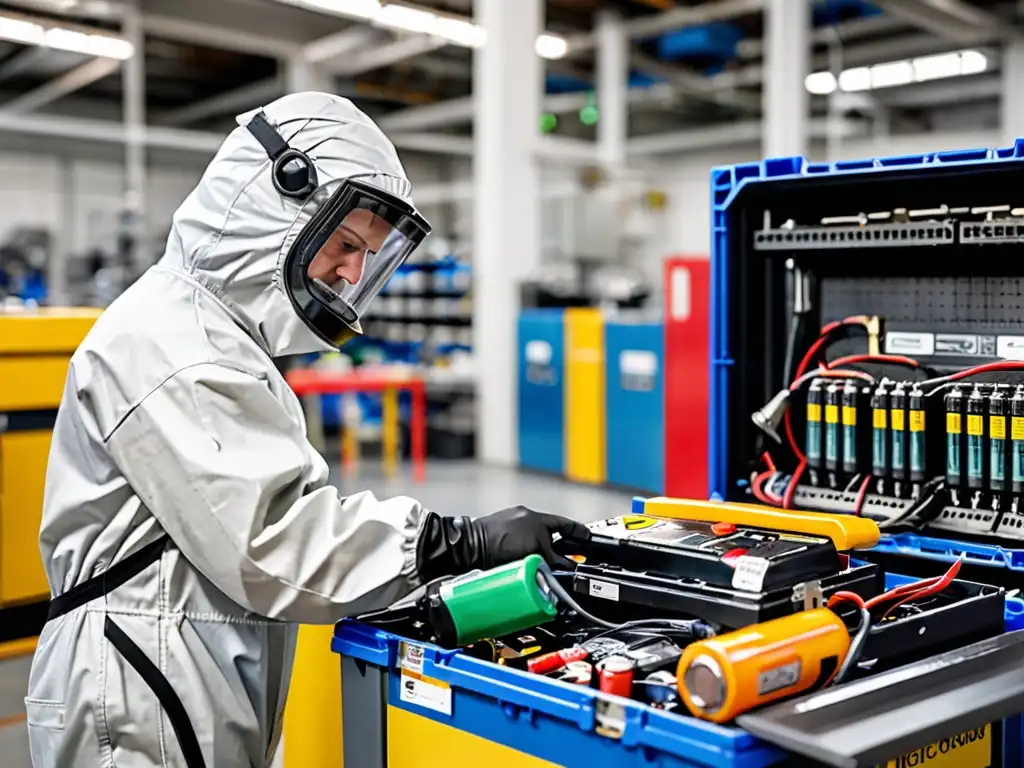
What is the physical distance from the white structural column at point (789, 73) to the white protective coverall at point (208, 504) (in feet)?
24.0

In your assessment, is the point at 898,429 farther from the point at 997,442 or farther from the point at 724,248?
the point at 724,248

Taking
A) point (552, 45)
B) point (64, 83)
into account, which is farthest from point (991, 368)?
point (64, 83)

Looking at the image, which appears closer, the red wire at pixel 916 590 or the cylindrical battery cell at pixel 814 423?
the red wire at pixel 916 590

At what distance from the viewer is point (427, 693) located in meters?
1.38

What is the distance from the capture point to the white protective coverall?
1.33 meters

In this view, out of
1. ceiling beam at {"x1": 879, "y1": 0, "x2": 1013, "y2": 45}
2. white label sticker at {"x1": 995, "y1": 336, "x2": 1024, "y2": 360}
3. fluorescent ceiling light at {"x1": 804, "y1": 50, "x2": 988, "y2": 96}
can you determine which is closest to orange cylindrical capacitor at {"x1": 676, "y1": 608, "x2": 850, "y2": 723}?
white label sticker at {"x1": 995, "y1": 336, "x2": 1024, "y2": 360}

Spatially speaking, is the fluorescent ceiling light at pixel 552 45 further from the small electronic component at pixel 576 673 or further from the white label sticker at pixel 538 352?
the small electronic component at pixel 576 673

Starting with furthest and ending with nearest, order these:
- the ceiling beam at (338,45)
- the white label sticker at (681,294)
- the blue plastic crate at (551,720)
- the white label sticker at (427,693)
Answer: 1. the ceiling beam at (338,45)
2. the white label sticker at (681,294)
3. the white label sticker at (427,693)
4. the blue plastic crate at (551,720)

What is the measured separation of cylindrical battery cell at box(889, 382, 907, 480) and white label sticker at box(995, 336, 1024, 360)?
196 mm

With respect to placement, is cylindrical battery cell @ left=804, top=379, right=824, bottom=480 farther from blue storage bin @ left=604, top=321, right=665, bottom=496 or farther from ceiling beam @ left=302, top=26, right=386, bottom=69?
ceiling beam @ left=302, top=26, right=386, bottom=69

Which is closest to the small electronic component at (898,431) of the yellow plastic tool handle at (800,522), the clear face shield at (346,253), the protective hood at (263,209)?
the yellow plastic tool handle at (800,522)

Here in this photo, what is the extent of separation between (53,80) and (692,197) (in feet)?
28.9

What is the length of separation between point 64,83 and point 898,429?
1289cm

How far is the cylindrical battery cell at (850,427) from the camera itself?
206cm
